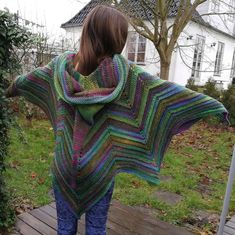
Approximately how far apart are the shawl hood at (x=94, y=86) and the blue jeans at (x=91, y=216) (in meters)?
0.51

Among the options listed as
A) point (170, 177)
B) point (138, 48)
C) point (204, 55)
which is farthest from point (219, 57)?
point (170, 177)

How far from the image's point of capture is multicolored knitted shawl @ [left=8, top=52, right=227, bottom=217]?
1.65 m

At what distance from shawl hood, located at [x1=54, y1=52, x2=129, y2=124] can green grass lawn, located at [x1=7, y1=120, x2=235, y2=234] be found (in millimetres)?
1592

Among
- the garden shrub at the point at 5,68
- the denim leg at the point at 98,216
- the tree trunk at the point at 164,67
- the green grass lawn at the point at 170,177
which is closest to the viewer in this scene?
the denim leg at the point at 98,216

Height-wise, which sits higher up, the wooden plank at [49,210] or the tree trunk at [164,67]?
the tree trunk at [164,67]

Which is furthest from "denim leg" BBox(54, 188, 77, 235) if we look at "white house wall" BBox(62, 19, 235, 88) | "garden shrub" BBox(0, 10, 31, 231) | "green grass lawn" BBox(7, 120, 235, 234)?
"white house wall" BBox(62, 19, 235, 88)

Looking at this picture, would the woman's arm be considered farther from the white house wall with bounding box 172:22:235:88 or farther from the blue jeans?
the white house wall with bounding box 172:22:235:88

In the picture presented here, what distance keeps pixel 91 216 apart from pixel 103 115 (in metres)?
0.61

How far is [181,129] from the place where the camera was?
6.52ft

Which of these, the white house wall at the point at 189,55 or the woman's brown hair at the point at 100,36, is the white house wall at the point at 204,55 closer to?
the white house wall at the point at 189,55

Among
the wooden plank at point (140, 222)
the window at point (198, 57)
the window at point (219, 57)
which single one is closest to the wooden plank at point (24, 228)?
the wooden plank at point (140, 222)

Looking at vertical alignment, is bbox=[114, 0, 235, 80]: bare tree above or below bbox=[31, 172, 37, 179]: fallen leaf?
above

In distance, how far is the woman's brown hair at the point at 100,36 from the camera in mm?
1607

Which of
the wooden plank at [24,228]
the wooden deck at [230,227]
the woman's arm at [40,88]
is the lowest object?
the wooden deck at [230,227]
